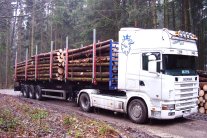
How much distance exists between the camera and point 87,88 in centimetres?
1046

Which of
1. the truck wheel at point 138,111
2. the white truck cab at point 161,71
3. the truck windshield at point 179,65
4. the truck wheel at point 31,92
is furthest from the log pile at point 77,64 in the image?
the truck windshield at point 179,65

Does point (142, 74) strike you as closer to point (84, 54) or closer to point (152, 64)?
point (152, 64)

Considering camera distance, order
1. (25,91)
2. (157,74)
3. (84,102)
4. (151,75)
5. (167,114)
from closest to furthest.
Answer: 1. (167,114)
2. (157,74)
3. (151,75)
4. (84,102)
5. (25,91)

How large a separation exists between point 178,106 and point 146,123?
1.40m

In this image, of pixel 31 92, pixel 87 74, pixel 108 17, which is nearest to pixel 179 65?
pixel 87 74

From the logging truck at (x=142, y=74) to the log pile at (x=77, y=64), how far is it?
0.16ft

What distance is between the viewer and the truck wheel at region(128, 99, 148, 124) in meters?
7.23

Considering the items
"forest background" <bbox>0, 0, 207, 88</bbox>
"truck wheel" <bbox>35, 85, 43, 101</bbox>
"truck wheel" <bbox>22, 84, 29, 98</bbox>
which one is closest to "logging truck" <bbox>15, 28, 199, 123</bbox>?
"forest background" <bbox>0, 0, 207, 88</bbox>

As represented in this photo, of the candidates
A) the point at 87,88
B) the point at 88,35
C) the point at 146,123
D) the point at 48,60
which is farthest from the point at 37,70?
the point at 88,35

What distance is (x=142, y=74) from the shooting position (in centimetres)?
743

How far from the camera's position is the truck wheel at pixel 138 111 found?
23.7 ft

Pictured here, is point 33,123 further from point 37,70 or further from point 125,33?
point 37,70

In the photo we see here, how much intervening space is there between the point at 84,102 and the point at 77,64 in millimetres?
2130

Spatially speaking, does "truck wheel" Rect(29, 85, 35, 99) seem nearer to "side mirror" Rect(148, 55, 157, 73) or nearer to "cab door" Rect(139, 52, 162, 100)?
"cab door" Rect(139, 52, 162, 100)
